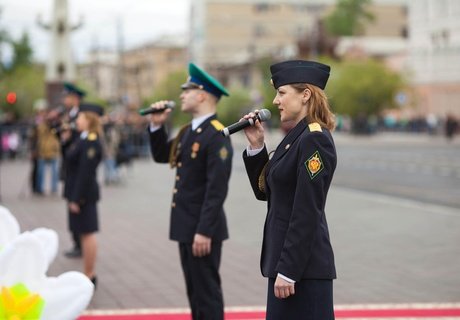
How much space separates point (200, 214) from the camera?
20.3ft

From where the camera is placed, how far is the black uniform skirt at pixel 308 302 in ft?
14.3

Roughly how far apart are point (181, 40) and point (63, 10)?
11115 centimetres

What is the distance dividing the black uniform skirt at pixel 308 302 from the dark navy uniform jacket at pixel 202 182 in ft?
5.58

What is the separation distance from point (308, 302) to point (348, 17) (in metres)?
95.4

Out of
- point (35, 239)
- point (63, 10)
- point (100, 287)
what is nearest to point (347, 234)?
point (100, 287)

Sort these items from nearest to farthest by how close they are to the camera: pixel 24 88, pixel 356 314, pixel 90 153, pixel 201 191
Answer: pixel 201 191 → pixel 356 314 → pixel 90 153 → pixel 24 88

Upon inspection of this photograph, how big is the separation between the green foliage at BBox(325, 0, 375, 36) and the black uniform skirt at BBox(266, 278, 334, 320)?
9349cm

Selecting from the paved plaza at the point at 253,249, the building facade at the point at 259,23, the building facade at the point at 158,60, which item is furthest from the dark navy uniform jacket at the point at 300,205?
the building facade at the point at 158,60

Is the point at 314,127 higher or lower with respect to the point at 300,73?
lower

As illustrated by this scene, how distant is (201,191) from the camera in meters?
6.24

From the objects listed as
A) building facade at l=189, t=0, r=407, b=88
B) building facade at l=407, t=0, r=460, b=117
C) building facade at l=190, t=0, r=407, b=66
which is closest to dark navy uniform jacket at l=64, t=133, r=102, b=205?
building facade at l=407, t=0, r=460, b=117

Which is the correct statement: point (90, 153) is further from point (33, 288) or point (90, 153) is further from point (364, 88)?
point (364, 88)

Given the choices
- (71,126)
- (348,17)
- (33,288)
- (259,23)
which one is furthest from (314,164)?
(259,23)

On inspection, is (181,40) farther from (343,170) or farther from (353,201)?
(353,201)
